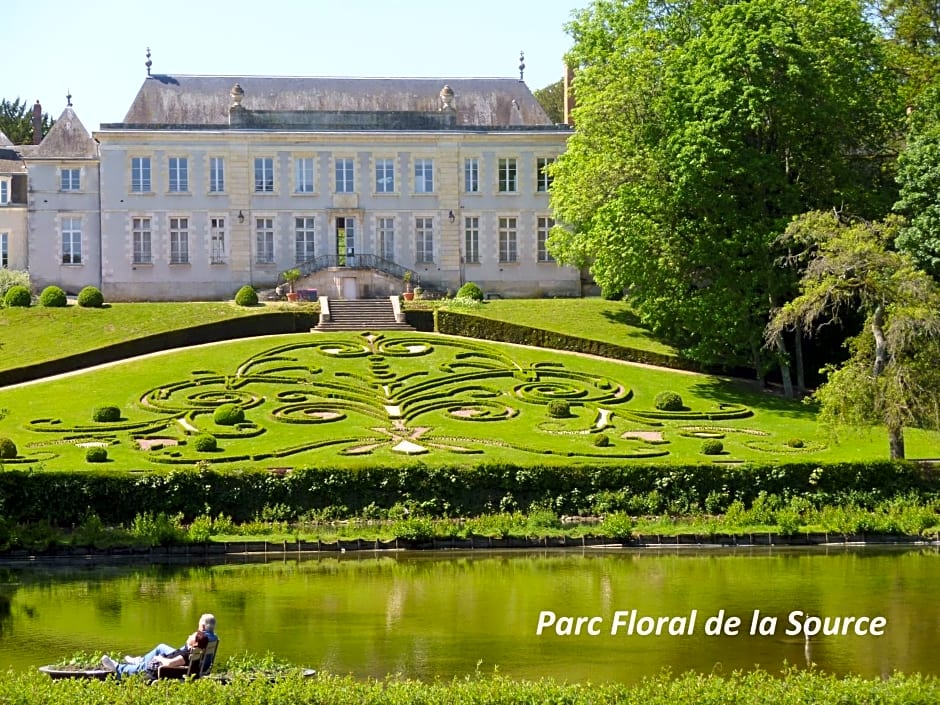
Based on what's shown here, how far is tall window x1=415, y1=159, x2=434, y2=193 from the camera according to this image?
68875mm

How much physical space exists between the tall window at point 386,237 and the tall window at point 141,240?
10592mm

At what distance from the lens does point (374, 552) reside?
3131cm

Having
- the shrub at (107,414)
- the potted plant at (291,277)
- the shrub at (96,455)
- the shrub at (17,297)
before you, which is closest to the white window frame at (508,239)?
the potted plant at (291,277)

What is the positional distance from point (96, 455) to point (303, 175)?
3101cm

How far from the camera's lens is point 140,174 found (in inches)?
2653

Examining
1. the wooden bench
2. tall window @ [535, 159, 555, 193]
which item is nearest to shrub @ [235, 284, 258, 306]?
tall window @ [535, 159, 555, 193]

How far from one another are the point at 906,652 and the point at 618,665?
4.11 m

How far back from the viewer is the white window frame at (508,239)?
227 feet

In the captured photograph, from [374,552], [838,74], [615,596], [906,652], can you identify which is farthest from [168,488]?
[838,74]

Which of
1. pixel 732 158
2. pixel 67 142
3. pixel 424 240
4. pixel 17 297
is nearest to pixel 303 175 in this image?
pixel 424 240

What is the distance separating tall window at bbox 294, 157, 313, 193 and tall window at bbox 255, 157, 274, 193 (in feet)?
3.63

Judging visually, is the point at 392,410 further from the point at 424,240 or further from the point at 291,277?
the point at 424,240

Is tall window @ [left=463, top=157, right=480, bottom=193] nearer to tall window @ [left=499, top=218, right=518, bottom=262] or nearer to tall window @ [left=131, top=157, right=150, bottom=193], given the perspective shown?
tall window @ [left=499, top=218, right=518, bottom=262]

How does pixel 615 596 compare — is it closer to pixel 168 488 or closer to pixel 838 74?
pixel 168 488
